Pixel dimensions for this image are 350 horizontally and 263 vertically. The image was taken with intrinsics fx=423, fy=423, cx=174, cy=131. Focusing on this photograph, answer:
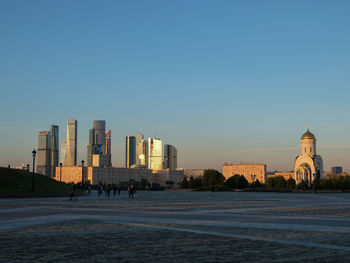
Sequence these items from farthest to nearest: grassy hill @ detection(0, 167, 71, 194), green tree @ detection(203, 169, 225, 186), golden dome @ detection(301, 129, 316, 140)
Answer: golden dome @ detection(301, 129, 316, 140), green tree @ detection(203, 169, 225, 186), grassy hill @ detection(0, 167, 71, 194)

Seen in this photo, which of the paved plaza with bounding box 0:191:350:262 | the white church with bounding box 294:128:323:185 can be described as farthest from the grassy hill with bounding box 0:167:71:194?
the white church with bounding box 294:128:323:185

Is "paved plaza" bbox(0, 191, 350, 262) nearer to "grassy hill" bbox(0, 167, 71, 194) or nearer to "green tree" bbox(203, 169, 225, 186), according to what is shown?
"grassy hill" bbox(0, 167, 71, 194)

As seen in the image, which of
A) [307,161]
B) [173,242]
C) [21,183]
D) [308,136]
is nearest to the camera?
[173,242]

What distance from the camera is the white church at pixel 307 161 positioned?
12356cm

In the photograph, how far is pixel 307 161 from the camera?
124000 mm

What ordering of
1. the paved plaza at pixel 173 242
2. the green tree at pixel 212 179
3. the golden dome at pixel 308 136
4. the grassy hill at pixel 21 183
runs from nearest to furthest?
the paved plaza at pixel 173 242 < the grassy hill at pixel 21 183 < the green tree at pixel 212 179 < the golden dome at pixel 308 136

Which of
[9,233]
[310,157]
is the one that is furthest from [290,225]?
[310,157]

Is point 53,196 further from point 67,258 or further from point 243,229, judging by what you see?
point 67,258

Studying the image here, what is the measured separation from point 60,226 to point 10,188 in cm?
3958

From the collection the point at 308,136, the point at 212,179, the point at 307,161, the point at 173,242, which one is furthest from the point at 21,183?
the point at 308,136

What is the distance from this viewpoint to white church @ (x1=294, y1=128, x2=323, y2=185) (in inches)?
4865

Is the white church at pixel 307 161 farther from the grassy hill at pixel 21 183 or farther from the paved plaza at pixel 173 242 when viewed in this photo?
the paved plaza at pixel 173 242

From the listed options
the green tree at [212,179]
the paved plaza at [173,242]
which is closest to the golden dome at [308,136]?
the green tree at [212,179]

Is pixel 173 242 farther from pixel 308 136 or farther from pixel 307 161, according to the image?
pixel 308 136
